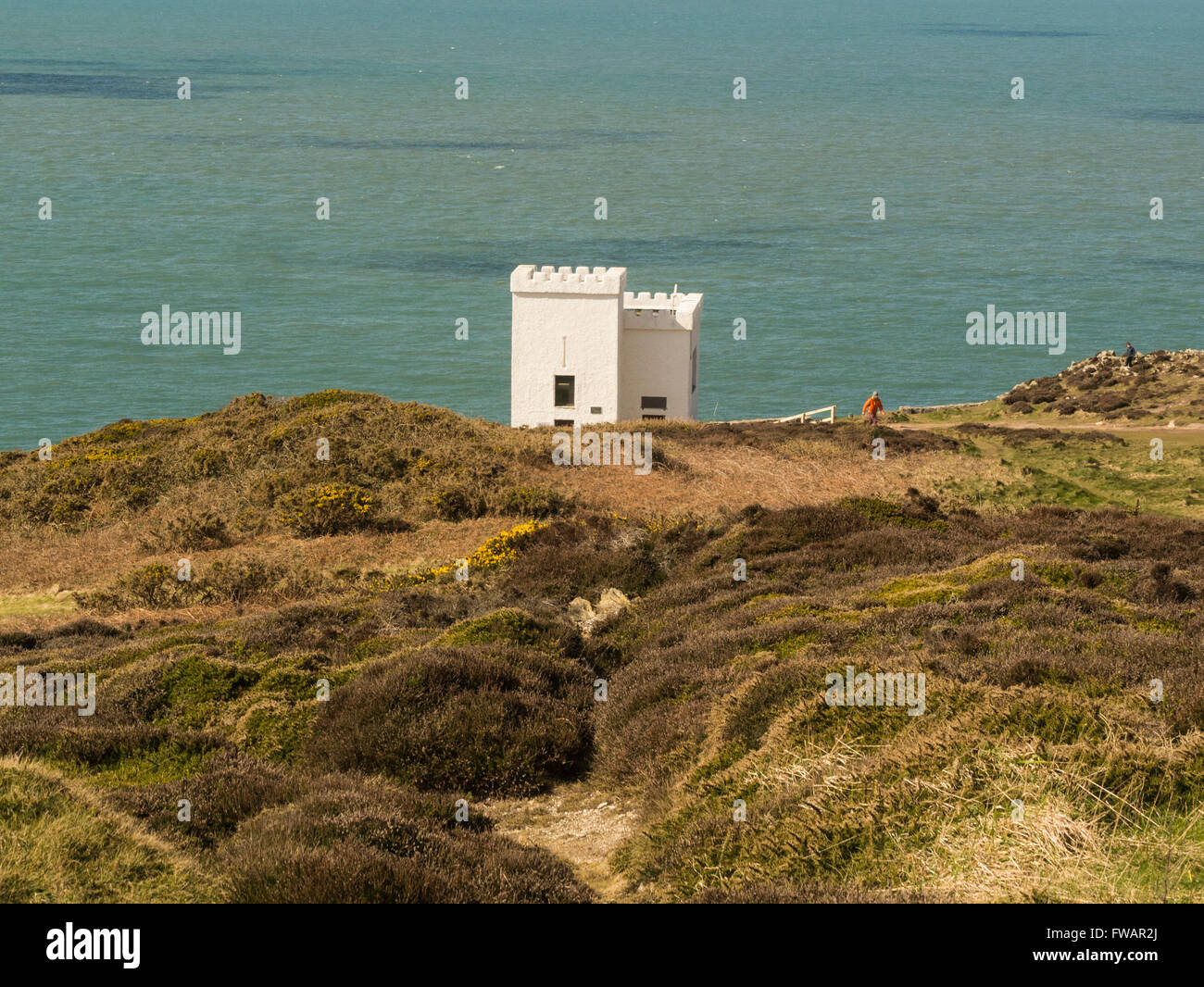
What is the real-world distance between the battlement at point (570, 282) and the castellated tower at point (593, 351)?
0.03 meters

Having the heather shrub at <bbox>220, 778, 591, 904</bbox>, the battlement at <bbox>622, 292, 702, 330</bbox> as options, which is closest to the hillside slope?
the heather shrub at <bbox>220, 778, 591, 904</bbox>

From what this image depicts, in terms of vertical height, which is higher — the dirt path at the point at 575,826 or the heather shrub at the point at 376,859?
the heather shrub at the point at 376,859

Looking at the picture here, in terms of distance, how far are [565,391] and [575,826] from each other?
3545cm

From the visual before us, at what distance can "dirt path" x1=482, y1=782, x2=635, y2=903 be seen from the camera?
10.6 meters

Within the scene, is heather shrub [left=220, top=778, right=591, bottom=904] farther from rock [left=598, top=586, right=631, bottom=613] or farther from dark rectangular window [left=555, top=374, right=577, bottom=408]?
dark rectangular window [left=555, top=374, right=577, bottom=408]

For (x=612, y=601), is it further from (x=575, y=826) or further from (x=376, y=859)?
(x=376, y=859)

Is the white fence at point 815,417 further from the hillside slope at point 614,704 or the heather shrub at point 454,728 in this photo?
the heather shrub at point 454,728

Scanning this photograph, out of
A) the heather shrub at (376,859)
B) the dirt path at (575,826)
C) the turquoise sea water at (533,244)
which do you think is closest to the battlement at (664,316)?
the turquoise sea water at (533,244)

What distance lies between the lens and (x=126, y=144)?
6161 inches

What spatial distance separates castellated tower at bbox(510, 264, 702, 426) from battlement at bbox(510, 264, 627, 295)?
1.2 inches

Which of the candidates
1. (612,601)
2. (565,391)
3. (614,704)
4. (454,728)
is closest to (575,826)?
(454,728)

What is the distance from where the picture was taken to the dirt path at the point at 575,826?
416 inches
